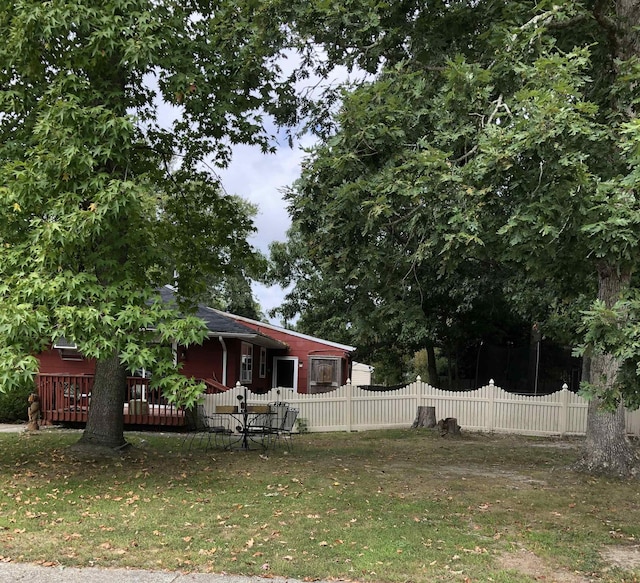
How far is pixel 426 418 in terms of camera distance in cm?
1511

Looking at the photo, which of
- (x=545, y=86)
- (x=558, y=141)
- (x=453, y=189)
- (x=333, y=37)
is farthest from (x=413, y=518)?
(x=333, y=37)

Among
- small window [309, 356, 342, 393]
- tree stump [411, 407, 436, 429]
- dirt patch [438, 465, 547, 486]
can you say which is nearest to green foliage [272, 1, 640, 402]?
dirt patch [438, 465, 547, 486]

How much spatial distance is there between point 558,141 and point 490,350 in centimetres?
1847

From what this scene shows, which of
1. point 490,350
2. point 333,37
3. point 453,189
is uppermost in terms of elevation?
point 333,37

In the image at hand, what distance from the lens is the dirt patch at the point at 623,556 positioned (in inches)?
200

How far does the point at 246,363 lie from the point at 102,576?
15472 millimetres

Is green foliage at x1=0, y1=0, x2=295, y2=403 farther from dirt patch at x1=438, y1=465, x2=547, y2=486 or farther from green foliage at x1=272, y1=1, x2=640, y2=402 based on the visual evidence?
dirt patch at x1=438, y1=465, x2=547, y2=486

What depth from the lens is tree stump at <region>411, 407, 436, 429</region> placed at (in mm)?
15031

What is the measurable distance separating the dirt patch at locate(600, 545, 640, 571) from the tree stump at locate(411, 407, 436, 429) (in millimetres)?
9439

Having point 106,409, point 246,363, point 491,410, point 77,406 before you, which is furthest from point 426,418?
point 77,406

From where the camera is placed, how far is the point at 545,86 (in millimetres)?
6164

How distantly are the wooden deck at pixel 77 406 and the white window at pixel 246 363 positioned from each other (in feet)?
17.5

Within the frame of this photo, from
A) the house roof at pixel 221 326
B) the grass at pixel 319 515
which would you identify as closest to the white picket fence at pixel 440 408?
the house roof at pixel 221 326

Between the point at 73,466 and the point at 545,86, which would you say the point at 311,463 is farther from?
the point at 545,86
